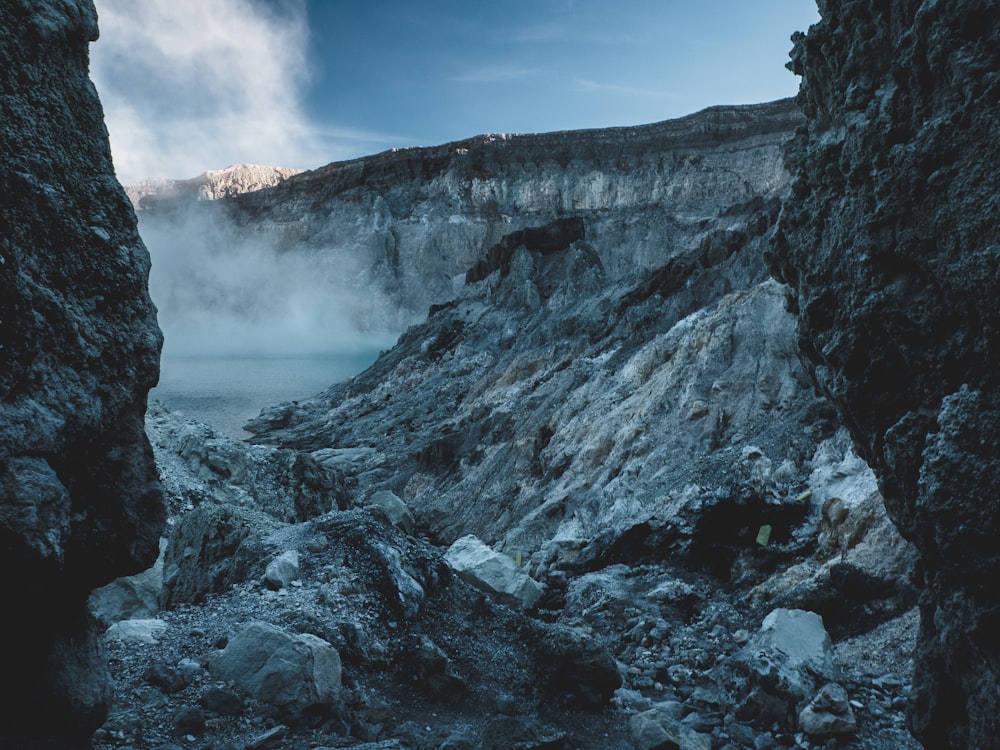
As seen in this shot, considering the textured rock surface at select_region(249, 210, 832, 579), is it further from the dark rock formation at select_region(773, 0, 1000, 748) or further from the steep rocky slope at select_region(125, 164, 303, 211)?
the steep rocky slope at select_region(125, 164, 303, 211)

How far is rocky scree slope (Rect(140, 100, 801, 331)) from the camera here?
60.1m

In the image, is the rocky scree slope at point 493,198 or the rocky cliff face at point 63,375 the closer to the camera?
the rocky cliff face at point 63,375

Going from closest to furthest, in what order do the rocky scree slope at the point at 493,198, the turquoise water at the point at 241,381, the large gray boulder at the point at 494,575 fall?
the large gray boulder at the point at 494,575, the turquoise water at the point at 241,381, the rocky scree slope at the point at 493,198

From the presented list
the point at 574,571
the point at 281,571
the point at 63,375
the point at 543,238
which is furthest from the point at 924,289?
the point at 543,238

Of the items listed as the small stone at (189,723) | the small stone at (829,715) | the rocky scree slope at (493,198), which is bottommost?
the small stone at (829,715)

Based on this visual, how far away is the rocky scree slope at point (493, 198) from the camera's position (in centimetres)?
6006

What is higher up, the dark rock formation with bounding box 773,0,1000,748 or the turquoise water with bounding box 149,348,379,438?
the dark rock formation with bounding box 773,0,1000,748

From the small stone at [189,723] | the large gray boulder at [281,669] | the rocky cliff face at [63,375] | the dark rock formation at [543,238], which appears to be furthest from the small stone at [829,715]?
the dark rock formation at [543,238]

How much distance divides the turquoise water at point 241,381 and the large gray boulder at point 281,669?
117ft

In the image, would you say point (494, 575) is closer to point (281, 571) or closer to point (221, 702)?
point (281, 571)

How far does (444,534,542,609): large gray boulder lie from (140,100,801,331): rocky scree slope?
1834 inches

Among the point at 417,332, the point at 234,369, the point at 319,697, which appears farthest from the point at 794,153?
the point at 234,369

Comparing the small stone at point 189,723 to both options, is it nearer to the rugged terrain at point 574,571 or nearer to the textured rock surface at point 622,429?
the rugged terrain at point 574,571

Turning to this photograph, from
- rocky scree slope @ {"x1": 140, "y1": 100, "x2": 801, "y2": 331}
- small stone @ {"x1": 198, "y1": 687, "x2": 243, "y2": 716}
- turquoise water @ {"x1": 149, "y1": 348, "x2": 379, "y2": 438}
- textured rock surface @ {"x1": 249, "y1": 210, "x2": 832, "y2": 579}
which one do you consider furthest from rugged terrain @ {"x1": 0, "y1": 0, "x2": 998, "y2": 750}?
rocky scree slope @ {"x1": 140, "y1": 100, "x2": 801, "y2": 331}
